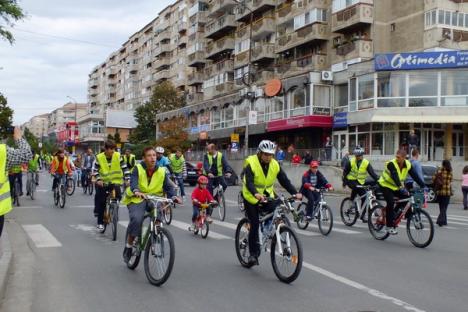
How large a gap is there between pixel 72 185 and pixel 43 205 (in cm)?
483

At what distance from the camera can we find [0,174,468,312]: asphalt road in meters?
5.95

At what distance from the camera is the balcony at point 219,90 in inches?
2330

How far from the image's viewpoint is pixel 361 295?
6.31 meters

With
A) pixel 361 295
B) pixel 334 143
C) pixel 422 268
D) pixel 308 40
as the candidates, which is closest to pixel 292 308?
pixel 361 295

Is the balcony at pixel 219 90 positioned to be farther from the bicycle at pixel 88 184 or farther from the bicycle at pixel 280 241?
the bicycle at pixel 280 241

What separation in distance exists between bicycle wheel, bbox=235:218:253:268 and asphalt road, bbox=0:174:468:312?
0.42ft

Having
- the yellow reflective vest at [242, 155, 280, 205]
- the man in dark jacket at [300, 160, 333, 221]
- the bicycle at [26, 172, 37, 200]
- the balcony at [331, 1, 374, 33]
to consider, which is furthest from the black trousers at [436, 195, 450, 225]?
the balcony at [331, 1, 374, 33]

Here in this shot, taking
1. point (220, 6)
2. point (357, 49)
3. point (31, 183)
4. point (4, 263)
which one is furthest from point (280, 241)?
point (220, 6)

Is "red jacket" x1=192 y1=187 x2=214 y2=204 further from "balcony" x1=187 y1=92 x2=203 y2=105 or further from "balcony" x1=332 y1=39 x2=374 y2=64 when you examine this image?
"balcony" x1=187 y1=92 x2=203 y2=105

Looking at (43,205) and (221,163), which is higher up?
(221,163)

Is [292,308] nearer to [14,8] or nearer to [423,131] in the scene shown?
[14,8]

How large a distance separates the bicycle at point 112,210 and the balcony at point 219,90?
4828 cm

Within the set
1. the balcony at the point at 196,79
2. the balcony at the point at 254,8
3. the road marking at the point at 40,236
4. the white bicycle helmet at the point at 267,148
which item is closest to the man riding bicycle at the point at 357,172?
the white bicycle helmet at the point at 267,148

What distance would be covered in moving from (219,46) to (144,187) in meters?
56.5
